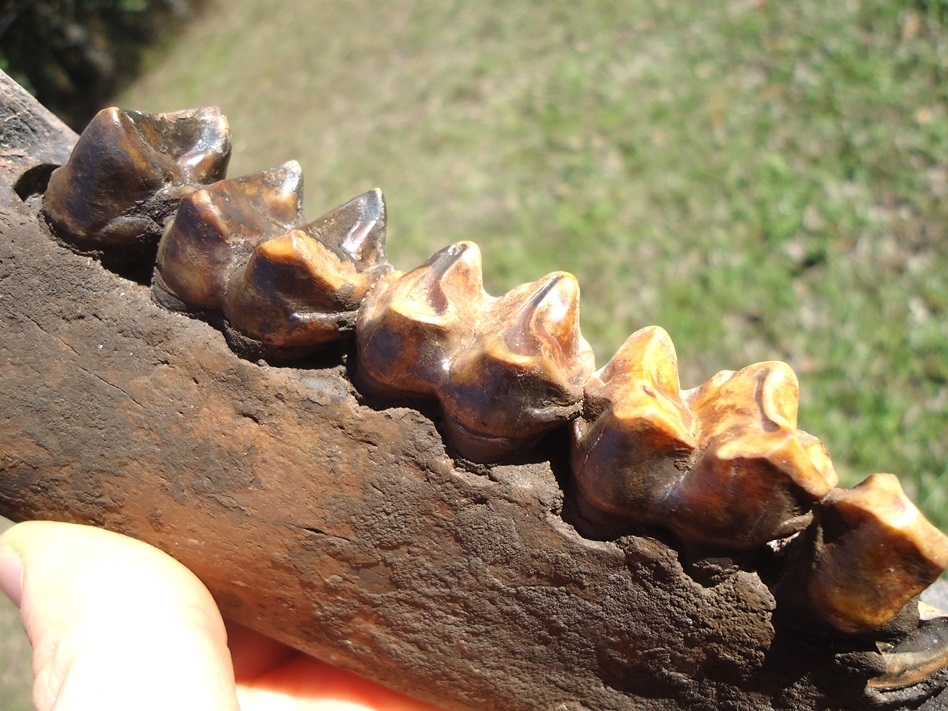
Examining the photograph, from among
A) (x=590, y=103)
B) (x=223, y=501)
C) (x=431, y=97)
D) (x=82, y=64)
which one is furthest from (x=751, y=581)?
(x=82, y=64)

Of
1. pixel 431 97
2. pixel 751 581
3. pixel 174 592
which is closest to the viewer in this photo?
pixel 751 581

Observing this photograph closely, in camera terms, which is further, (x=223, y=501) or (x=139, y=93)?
(x=139, y=93)

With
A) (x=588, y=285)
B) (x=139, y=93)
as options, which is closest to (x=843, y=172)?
(x=588, y=285)

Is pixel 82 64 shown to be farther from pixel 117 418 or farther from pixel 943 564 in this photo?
pixel 943 564

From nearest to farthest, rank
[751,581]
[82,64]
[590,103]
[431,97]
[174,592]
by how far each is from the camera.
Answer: [751,581], [174,592], [590,103], [431,97], [82,64]

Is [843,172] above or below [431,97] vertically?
below

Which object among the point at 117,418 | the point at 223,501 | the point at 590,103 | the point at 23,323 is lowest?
the point at 590,103

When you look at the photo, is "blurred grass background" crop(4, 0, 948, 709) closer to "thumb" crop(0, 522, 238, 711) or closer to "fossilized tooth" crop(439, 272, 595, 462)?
"fossilized tooth" crop(439, 272, 595, 462)
